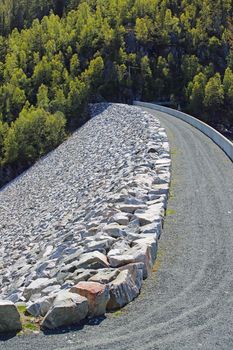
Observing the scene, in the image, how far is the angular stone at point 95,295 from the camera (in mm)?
9352

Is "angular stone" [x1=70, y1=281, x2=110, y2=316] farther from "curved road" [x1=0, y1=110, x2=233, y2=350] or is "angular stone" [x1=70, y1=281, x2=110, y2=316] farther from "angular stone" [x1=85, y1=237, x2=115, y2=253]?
"angular stone" [x1=85, y1=237, x2=115, y2=253]

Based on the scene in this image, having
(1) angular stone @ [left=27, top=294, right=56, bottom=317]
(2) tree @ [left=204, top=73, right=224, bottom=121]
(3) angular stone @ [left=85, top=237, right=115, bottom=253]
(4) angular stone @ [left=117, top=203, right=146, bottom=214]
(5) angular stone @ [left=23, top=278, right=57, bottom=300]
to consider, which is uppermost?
(2) tree @ [left=204, top=73, right=224, bottom=121]

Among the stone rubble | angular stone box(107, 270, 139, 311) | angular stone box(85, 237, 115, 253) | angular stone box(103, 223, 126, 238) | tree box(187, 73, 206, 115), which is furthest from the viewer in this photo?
tree box(187, 73, 206, 115)

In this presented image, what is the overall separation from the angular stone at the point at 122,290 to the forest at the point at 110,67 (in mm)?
45926

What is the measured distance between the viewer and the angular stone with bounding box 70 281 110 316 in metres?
9.35

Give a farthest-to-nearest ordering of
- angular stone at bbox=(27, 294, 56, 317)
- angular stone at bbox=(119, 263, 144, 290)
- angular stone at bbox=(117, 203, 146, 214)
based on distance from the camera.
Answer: angular stone at bbox=(117, 203, 146, 214) → angular stone at bbox=(119, 263, 144, 290) → angular stone at bbox=(27, 294, 56, 317)

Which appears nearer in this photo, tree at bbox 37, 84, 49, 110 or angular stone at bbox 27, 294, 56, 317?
angular stone at bbox 27, 294, 56, 317

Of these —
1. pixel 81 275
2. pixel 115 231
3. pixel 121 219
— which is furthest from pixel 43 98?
pixel 81 275

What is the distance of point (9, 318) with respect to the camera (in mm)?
8867

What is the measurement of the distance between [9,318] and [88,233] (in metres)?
5.97

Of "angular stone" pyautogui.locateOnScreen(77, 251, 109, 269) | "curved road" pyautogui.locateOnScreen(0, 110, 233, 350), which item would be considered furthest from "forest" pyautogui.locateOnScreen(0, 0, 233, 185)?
"angular stone" pyautogui.locateOnScreen(77, 251, 109, 269)

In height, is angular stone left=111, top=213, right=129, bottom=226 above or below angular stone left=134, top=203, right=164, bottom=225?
below

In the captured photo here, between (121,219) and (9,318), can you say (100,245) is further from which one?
(9,318)

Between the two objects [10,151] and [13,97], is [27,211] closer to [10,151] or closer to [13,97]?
[10,151]
